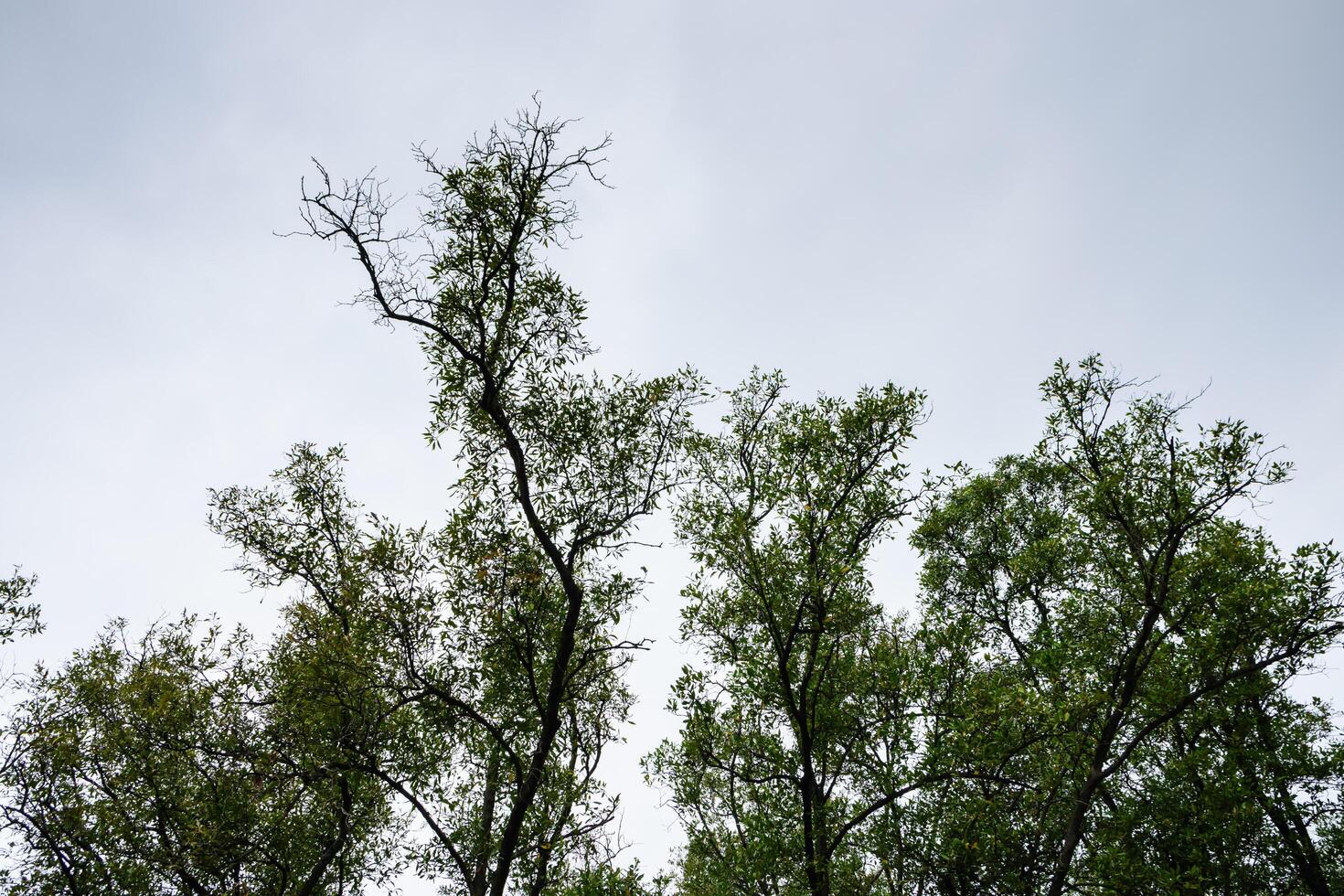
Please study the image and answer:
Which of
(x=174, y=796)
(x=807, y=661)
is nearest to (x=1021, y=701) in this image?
(x=807, y=661)

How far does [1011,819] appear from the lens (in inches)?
551

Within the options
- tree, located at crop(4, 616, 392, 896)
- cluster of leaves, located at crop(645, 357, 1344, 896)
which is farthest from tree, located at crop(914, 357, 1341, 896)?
tree, located at crop(4, 616, 392, 896)

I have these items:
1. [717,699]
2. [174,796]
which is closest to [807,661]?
[717,699]

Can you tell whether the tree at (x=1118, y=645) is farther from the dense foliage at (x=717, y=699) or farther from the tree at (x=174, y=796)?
the tree at (x=174, y=796)

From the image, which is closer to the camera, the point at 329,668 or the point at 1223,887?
the point at 329,668

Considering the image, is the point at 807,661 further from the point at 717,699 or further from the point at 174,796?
the point at 174,796

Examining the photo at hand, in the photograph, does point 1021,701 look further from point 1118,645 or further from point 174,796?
point 174,796

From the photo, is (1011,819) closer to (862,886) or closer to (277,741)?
(862,886)

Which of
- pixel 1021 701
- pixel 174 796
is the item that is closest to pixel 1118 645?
pixel 1021 701

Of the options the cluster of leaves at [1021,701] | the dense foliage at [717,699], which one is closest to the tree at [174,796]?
the dense foliage at [717,699]

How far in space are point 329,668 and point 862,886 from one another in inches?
516

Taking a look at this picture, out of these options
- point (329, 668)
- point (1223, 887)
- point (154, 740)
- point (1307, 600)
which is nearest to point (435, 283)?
point (329, 668)

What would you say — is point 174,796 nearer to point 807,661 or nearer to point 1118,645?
point 807,661

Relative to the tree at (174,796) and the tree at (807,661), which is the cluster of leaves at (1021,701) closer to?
the tree at (807,661)
